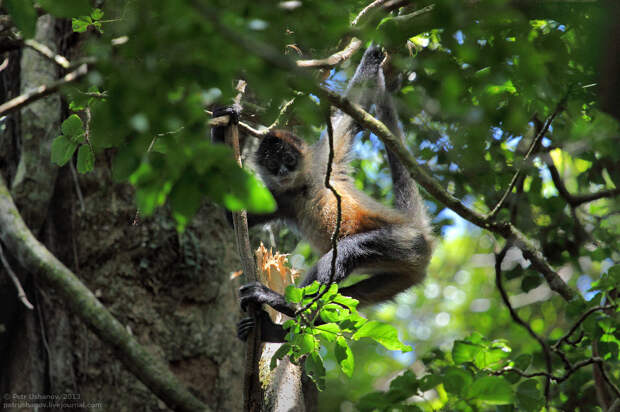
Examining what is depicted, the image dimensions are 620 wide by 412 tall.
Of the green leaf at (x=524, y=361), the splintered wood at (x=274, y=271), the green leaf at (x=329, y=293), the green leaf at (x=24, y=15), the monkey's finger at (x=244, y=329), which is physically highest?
the green leaf at (x=24, y=15)

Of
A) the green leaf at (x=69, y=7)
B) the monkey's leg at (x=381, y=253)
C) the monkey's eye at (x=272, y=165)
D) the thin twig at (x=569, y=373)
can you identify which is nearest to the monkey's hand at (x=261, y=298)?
the monkey's leg at (x=381, y=253)

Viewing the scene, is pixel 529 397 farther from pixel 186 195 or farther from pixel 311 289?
pixel 186 195

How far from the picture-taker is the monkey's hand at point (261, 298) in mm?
3887

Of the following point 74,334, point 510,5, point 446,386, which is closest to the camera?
point 510,5

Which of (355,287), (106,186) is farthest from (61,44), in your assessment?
(355,287)

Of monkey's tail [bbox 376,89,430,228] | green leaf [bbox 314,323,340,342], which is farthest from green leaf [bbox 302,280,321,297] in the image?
monkey's tail [bbox 376,89,430,228]

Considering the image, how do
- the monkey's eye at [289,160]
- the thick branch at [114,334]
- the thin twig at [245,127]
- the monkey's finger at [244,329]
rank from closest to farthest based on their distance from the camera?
the thick branch at [114,334] < the thin twig at [245,127] < the monkey's finger at [244,329] < the monkey's eye at [289,160]

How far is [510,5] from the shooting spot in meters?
1.41

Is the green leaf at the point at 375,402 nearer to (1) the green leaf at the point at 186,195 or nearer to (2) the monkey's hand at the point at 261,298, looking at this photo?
(2) the monkey's hand at the point at 261,298

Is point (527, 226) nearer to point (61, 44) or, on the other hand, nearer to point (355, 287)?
point (355, 287)

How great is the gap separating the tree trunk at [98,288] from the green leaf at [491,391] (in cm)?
264

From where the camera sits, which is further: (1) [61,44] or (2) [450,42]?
(1) [61,44]

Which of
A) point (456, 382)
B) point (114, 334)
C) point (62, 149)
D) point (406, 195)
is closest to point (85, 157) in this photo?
point (62, 149)

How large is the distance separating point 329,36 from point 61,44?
3.89 metres
